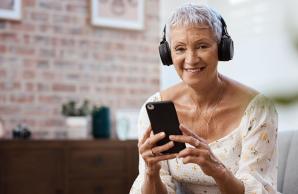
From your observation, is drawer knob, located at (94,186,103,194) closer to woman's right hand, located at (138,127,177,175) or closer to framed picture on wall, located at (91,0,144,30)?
framed picture on wall, located at (91,0,144,30)

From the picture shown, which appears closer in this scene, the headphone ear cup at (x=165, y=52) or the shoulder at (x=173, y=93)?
the headphone ear cup at (x=165, y=52)

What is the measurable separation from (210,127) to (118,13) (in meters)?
2.07

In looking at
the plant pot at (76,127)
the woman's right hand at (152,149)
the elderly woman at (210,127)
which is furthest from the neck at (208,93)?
the plant pot at (76,127)

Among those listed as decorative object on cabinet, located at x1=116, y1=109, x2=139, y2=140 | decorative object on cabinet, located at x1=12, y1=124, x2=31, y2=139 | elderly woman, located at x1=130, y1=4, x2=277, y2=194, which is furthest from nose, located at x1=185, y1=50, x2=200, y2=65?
decorative object on cabinet, located at x1=116, y1=109, x2=139, y2=140

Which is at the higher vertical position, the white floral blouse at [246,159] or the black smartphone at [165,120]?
the black smartphone at [165,120]

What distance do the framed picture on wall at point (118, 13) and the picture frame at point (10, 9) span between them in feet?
1.68

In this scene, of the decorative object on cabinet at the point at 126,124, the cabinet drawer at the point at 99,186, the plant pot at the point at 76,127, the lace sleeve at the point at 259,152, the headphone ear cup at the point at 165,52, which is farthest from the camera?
the decorative object on cabinet at the point at 126,124

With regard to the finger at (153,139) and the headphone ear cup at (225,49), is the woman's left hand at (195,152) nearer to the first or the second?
the finger at (153,139)

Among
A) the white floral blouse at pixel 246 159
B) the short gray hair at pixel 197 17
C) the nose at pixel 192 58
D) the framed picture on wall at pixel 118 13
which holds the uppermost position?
the framed picture on wall at pixel 118 13

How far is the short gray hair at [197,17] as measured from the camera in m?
1.30

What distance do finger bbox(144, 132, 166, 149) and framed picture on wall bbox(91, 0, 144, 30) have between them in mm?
2183

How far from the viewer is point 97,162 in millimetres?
2873

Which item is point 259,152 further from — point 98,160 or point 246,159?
point 98,160

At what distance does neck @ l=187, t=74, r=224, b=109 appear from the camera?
1.44m
